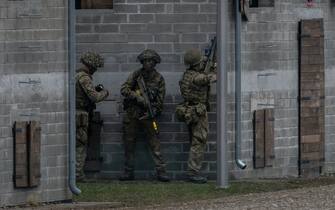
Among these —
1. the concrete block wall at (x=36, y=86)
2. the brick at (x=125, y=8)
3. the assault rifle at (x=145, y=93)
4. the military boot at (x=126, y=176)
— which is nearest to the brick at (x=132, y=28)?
the brick at (x=125, y=8)

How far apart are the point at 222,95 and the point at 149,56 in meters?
1.32

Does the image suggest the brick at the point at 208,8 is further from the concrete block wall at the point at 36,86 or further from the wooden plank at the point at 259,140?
the concrete block wall at the point at 36,86

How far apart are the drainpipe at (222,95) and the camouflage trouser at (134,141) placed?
3.87ft

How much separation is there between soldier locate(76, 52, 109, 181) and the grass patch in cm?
43

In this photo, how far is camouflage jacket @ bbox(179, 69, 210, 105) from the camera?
15.3 meters

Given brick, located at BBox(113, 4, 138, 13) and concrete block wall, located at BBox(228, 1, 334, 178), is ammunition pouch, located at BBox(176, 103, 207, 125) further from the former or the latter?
brick, located at BBox(113, 4, 138, 13)

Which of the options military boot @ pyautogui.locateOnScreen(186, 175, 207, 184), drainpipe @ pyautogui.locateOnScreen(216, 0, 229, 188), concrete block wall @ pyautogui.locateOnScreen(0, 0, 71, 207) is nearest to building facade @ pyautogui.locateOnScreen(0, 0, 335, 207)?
concrete block wall @ pyautogui.locateOnScreen(0, 0, 71, 207)

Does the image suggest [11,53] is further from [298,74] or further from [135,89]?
[298,74]

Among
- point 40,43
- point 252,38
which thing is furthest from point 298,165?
point 40,43

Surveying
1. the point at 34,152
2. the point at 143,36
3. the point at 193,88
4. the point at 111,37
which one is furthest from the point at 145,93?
the point at 34,152

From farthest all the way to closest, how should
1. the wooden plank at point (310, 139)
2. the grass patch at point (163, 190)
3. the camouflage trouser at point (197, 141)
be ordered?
the wooden plank at point (310, 139)
the camouflage trouser at point (197, 141)
the grass patch at point (163, 190)

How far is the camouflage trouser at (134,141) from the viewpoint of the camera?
15.6 meters

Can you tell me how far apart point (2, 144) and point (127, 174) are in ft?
11.4

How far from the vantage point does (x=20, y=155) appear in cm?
1274
